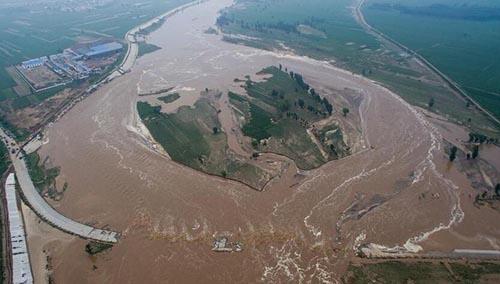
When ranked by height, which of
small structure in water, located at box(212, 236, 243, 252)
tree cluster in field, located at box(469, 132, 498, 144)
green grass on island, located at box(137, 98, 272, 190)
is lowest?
small structure in water, located at box(212, 236, 243, 252)

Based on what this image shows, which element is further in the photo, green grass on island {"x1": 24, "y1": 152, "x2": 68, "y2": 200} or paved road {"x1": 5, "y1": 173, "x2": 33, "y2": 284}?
green grass on island {"x1": 24, "y1": 152, "x2": 68, "y2": 200}

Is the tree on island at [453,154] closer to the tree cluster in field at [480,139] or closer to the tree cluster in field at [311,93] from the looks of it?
the tree cluster in field at [480,139]

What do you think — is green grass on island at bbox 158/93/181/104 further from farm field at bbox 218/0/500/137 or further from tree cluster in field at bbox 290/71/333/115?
farm field at bbox 218/0/500/137

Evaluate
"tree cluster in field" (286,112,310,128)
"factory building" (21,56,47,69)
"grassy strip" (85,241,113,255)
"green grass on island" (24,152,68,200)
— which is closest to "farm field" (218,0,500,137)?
"tree cluster in field" (286,112,310,128)

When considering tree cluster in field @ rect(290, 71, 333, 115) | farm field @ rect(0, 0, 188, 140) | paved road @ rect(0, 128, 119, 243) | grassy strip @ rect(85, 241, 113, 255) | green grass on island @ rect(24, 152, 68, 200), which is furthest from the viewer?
farm field @ rect(0, 0, 188, 140)

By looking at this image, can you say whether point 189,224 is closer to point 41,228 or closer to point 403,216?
point 41,228

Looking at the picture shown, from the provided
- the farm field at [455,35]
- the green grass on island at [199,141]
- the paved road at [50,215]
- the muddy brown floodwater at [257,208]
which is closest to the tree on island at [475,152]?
the muddy brown floodwater at [257,208]

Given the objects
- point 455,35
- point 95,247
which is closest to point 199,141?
point 95,247
